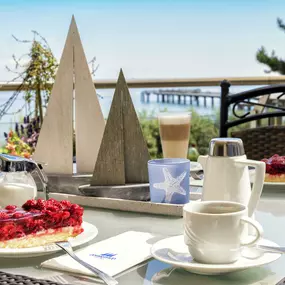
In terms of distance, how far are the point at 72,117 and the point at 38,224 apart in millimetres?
500

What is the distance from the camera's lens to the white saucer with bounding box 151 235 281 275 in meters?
0.79

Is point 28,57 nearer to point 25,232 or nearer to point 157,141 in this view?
point 25,232

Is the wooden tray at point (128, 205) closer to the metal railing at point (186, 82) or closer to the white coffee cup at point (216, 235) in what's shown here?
the white coffee cup at point (216, 235)

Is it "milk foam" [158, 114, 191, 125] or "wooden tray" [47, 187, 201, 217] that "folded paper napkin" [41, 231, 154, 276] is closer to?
"wooden tray" [47, 187, 201, 217]

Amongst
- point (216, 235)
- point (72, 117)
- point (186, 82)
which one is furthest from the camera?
point (186, 82)

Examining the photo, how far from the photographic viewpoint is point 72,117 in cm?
138

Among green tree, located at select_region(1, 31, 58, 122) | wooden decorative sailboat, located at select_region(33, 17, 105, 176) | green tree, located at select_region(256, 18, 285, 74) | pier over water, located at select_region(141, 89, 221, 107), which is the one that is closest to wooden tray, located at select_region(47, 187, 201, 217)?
wooden decorative sailboat, located at select_region(33, 17, 105, 176)

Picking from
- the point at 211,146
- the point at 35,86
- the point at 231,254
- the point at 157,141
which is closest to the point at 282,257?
the point at 231,254

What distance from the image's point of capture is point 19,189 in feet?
3.82

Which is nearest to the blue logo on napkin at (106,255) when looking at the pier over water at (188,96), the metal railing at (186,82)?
the metal railing at (186,82)

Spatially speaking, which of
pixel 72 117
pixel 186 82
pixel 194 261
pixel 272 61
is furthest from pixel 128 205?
pixel 272 61

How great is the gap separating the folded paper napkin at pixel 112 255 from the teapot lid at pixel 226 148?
0.18 meters

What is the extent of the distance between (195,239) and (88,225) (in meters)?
0.28

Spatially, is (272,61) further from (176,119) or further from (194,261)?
(194,261)
